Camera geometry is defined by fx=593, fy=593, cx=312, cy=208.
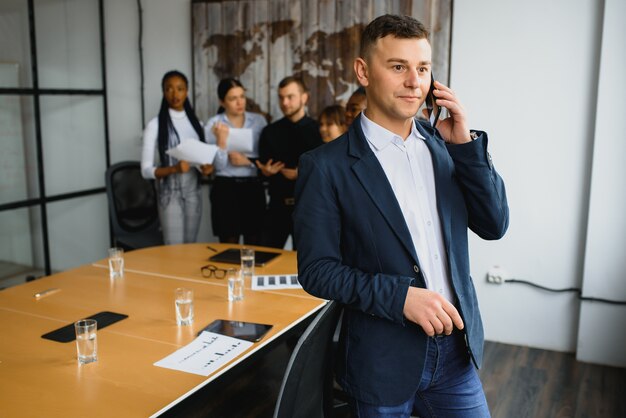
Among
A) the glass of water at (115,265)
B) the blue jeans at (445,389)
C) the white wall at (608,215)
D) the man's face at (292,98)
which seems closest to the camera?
the blue jeans at (445,389)

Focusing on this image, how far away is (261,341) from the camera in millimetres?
1966

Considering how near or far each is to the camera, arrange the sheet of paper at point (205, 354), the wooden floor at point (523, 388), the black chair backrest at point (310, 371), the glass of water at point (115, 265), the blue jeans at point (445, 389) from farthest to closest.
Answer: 1. the wooden floor at point (523, 388)
2. the glass of water at point (115, 265)
3. the sheet of paper at point (205, 354)
4. the blue jeans at point (445, 389)
5. the black chair backrest at point (310, 371)

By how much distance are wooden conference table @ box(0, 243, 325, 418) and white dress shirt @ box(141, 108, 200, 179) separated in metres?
1.13

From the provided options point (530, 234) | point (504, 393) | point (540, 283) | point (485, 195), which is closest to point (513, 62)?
point (530, 234)

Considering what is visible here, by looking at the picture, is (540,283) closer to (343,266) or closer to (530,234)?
(530,234)

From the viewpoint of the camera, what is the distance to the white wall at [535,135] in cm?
352

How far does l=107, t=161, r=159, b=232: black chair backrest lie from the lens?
4146 millimetres

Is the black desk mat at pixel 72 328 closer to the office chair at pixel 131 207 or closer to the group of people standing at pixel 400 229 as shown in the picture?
the group of people standing at pixel 400 229

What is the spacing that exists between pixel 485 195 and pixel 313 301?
1.12m

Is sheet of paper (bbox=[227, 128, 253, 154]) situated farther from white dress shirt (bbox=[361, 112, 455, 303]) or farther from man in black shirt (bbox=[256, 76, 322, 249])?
white dress shirt (bbox=[361, 112, 455, 303])

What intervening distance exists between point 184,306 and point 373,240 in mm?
958

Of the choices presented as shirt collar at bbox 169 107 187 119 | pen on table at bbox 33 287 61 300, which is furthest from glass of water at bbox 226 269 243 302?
shirt collar at bbox 169 107 187 119

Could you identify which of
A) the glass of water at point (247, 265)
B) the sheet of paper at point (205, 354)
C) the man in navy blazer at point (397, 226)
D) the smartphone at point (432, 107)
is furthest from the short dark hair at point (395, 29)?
the glass of water at point (247, 265)

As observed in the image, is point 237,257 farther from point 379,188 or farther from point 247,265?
point 379,188
